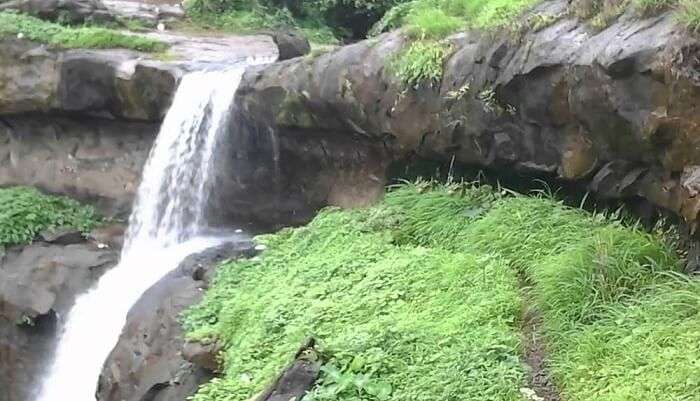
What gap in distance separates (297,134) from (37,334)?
11.8 ft

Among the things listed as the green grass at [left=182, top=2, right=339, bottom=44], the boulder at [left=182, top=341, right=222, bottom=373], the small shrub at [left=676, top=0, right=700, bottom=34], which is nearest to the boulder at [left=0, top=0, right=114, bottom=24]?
the green grass at [left=182, top=2, right=339, bottom=44]

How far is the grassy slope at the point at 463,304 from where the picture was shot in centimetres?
455

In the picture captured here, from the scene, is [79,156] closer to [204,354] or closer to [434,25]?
[434,25]

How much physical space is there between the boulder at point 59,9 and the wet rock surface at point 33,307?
484 centimetres

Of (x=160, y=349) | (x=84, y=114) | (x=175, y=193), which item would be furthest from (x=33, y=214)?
(x=160, y=349)

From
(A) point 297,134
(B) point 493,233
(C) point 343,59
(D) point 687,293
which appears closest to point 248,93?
(A) point 297,134

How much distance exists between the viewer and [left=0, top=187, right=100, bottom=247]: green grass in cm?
1010

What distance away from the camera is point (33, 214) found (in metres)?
10.5

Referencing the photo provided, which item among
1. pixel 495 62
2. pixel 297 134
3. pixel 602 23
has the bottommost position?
pixel 297 134

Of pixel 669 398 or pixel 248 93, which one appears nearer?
pixel 669 398

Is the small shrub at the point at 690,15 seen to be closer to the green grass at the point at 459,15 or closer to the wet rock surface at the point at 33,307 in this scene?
the green grass at the point at 459,15

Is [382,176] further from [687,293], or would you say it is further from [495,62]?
[687,293]

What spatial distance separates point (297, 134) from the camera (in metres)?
9.58

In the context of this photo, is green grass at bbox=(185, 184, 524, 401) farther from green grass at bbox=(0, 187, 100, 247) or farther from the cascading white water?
green grass at bbox=(0, 187, 100, 247)
